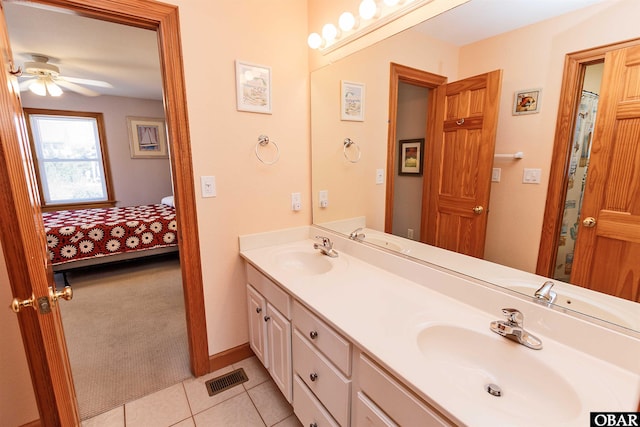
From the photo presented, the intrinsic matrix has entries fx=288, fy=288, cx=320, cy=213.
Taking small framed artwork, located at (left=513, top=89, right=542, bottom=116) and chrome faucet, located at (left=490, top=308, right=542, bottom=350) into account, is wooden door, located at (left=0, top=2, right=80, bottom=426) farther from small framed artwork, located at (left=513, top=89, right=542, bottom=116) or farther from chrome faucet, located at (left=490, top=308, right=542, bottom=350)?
small framed artwork, located at (left=513, top=89, right=542, bottom=116)

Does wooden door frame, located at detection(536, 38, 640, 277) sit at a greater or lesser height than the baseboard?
greater

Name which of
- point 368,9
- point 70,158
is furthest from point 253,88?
point 70,158

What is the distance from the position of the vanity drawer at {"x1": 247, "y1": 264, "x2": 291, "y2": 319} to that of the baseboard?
1.72ft

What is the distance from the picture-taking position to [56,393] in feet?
3.20

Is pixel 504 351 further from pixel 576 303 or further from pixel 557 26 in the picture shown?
pixel 557 26

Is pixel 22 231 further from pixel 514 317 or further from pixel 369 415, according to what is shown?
pixel 514 317

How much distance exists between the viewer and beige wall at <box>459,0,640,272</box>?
851 mm

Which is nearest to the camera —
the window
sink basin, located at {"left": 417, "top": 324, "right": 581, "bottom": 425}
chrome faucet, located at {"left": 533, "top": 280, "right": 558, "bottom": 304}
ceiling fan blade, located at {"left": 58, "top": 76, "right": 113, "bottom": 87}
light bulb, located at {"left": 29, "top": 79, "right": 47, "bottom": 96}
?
sink basin, located at {"left": 417, "top": 324, "right": 581, "bottom": 425}

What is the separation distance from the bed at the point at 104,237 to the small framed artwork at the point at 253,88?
255cm

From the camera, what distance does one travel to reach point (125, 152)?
5.11 m

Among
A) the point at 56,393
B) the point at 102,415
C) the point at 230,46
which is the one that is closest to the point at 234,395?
the point at 102,415

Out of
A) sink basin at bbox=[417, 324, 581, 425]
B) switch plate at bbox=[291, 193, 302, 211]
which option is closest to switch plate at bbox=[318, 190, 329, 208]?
switch plate at bbox=[291, 193, 302, 211]

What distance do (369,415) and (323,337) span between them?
30cm

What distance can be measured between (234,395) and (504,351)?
4.91 ft
